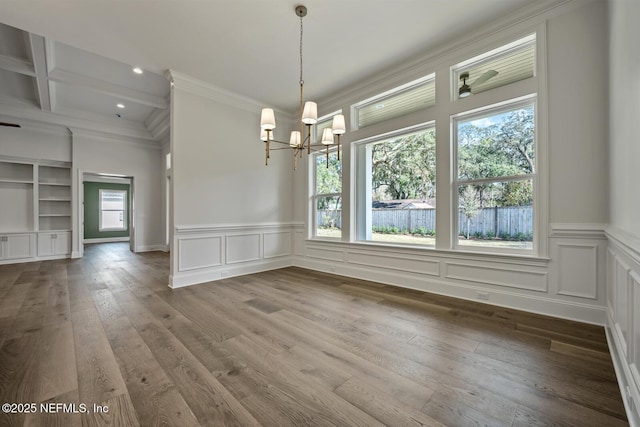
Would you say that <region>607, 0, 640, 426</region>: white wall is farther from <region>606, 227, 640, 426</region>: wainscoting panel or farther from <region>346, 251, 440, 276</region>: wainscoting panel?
<region>346, 251, 440, 276</region>: wainscoting panel

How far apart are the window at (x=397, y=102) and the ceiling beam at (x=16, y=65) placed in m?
5.40

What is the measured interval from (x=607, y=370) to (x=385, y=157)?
3.35 meters

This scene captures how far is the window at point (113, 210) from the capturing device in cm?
1007

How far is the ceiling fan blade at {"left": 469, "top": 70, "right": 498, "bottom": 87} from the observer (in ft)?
10.5

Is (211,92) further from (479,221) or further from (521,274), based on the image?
(521,274)

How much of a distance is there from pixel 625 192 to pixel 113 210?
13.3 m

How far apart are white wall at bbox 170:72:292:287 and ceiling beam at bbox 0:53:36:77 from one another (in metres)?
2.58

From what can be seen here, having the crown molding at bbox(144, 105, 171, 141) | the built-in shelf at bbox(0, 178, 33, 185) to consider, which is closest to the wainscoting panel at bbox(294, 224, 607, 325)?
the crown molding at bbox(144, 105, 171, 141)

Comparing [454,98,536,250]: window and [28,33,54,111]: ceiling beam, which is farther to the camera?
[28,33,54,111]: ceiling beam

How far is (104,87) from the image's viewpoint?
4.95 m

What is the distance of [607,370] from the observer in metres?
1.77

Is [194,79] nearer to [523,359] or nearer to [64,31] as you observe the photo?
[64,31]

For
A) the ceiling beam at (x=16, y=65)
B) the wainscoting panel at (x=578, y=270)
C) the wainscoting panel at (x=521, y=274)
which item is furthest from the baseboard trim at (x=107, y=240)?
the wainscoting panel at (x=578, y=270)

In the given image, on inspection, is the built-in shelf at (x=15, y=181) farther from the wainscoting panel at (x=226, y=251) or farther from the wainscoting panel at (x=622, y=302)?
the wainscoting panel at (x=622, y=302)
